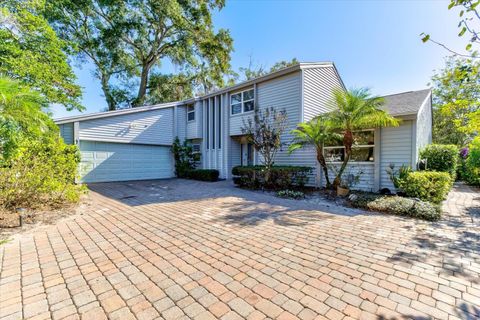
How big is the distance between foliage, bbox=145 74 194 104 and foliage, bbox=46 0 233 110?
2.26ft

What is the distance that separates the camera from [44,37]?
956 centimetres

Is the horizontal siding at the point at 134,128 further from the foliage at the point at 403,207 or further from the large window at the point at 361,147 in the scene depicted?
the foliage at the point at 403,207

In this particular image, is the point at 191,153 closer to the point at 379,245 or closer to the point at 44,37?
the point at 44,37

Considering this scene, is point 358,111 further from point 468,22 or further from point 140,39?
point 140,39

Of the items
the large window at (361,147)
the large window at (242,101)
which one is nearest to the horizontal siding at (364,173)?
the large window at (361,147)

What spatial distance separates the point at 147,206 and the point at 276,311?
5.52m

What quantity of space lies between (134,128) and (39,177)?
8.09 m

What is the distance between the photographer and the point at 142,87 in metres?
20.5

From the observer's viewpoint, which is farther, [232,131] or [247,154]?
[247,154]

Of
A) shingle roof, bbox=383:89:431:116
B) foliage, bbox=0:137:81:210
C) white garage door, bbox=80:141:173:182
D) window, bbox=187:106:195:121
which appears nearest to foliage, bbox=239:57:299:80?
window, bbox=187:106:195:121

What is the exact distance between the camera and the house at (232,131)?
8602mm

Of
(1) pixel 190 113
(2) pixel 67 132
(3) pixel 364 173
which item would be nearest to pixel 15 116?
(2) pixel 67 132

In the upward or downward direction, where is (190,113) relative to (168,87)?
downward

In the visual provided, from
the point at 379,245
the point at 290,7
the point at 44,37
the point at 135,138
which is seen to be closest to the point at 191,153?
the point at 135,138
